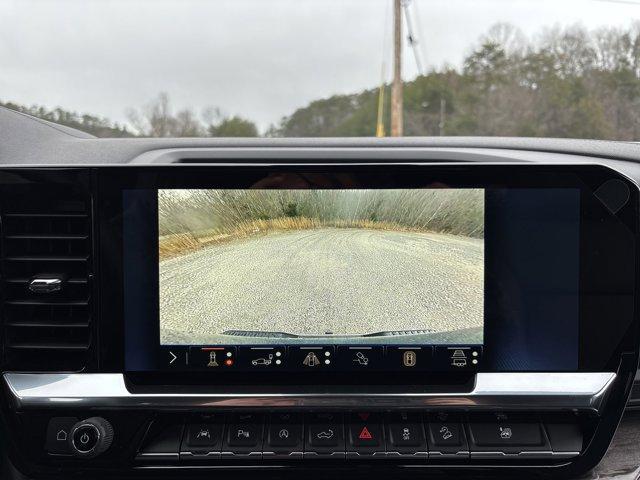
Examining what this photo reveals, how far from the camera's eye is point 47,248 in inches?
69.2

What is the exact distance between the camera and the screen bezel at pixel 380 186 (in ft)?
5.51

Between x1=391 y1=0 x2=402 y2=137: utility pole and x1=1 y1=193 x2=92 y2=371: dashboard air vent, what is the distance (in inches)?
202

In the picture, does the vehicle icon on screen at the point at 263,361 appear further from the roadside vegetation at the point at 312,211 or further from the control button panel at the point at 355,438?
the roadside vegetation at the point at 312,211

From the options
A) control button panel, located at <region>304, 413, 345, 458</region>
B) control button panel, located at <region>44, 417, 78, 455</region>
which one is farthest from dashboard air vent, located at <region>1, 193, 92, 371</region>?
control button panel, located at <region>304, 413, 345, 458</region>

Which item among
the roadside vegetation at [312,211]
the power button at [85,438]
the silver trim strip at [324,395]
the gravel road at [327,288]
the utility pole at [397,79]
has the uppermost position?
the utility pole at [397,79]

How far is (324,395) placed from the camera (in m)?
1.68

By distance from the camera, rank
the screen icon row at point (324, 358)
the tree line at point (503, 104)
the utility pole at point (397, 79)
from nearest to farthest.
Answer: the screen icon row at point (324, 358) → the tree line at point (503, 104) → the utility pole at point (397, 79)

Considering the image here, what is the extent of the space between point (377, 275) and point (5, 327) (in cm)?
107

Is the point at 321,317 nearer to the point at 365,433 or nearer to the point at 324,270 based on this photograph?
the point at 324,270

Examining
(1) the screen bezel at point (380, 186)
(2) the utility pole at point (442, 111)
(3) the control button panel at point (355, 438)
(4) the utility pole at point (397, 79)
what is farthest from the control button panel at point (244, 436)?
(4) the utility pole at point (397, 79)

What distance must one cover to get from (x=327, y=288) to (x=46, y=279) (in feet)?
2.60

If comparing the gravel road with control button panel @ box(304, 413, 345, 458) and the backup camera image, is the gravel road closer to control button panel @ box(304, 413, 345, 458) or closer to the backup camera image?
the backup camera image

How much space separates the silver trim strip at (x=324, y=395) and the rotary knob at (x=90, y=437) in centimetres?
6

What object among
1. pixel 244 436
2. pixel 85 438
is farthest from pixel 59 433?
pixel 244 436
